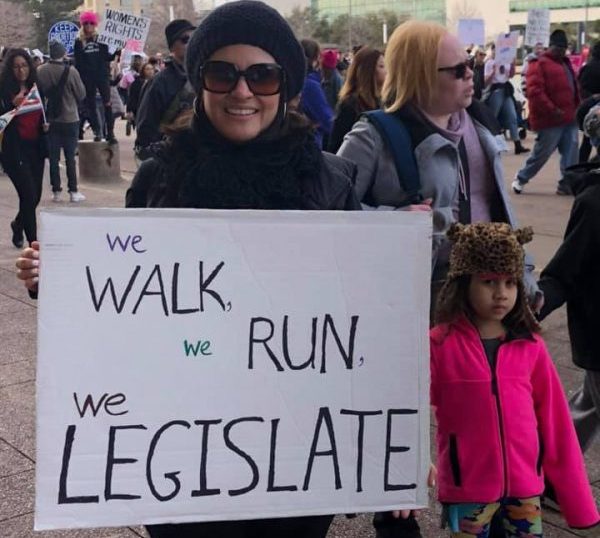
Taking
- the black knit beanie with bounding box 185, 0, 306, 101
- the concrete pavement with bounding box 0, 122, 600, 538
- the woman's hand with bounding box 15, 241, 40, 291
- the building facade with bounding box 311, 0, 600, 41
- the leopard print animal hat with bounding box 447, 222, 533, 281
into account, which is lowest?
the concrete pavement with bounding box 0, 122, 600, 538

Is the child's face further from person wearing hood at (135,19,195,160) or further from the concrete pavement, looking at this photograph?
person wearing hood at (135,19,195,160)

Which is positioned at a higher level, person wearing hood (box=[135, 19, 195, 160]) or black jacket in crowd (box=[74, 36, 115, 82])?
black jacket in crowd (box=[74, 36, 115, 82])

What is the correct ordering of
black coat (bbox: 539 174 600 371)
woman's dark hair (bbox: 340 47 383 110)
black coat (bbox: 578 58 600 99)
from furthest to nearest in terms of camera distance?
black coat (bbox: 578 58 600 99) < woman's dark hair (bbox: 340 47 383 110) < black coat (bbox: 539 174 600 371)

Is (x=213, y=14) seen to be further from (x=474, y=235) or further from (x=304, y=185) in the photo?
(x=474, y=235)

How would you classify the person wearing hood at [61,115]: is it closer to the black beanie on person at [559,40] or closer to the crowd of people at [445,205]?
the black beanie on person at [559,40]

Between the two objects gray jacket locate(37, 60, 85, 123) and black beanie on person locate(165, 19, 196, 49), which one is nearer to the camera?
black beanie on person locate(165, 19, 196, 49)

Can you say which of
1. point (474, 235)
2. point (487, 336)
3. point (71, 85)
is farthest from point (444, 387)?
point (71, 85)

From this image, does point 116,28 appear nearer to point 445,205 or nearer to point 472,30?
point 472,30

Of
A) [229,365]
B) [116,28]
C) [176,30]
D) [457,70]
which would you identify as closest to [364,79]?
[176,30]

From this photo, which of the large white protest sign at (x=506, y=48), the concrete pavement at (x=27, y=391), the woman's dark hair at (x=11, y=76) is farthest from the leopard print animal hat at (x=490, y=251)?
the large white protest sign at (x=506, y=48)

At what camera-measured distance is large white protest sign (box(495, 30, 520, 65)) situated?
16.3 meters

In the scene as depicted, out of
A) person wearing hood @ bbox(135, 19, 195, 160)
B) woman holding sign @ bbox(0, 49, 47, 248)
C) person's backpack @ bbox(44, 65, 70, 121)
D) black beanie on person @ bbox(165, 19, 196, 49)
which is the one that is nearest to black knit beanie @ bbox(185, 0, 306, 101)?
person wearing hood @ bbox(135, 19, 195, 160)

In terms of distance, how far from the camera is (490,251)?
9.06 ft

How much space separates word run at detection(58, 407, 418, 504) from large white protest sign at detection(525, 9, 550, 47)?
636 inches
